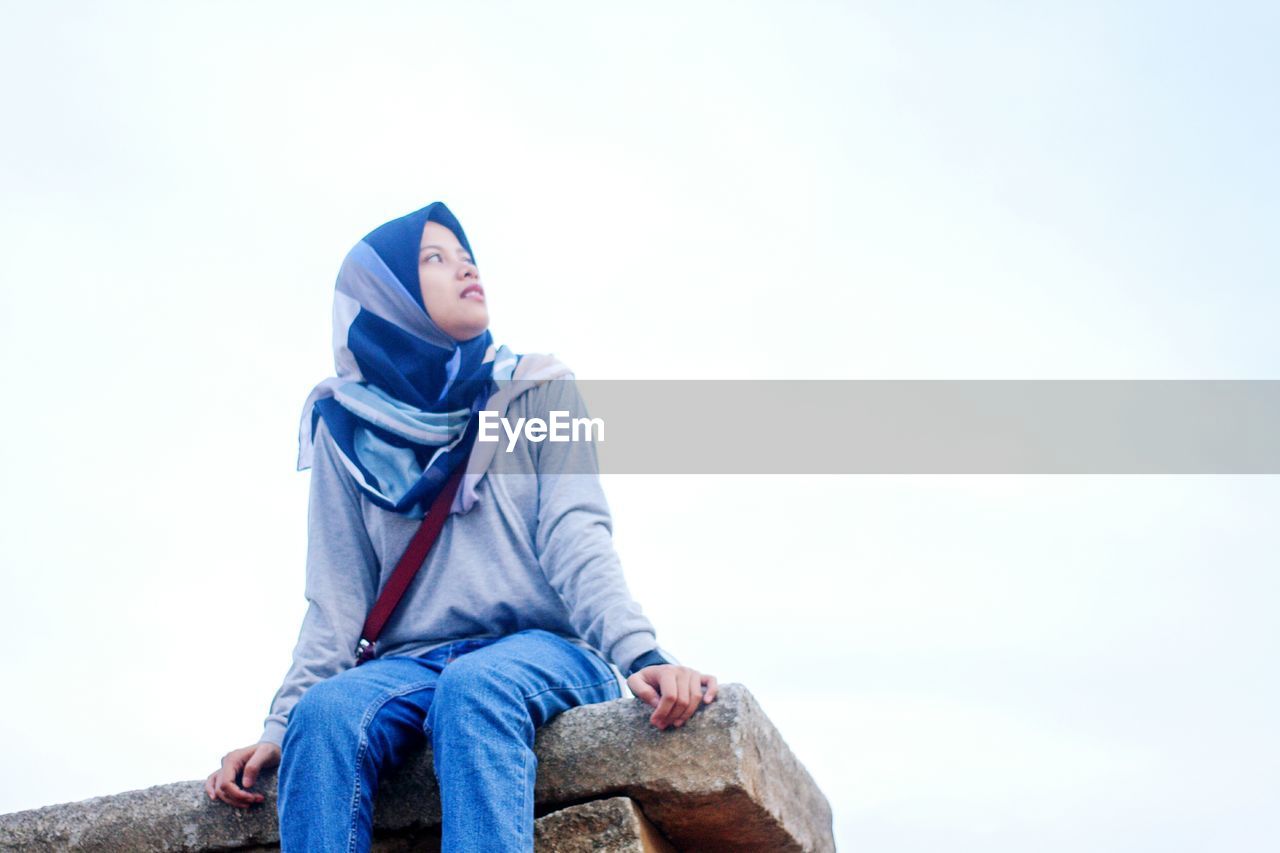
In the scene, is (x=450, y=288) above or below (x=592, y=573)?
above

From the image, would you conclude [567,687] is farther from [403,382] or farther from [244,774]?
[403,382]

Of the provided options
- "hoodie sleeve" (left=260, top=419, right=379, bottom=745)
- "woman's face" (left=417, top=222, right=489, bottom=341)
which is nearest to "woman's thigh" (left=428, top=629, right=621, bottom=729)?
"hoodie sleeve" (left=260, top=419, right=379, bottom=745)

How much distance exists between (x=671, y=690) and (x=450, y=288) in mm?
1353

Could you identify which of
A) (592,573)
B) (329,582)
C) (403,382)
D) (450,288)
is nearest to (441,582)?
(329,582)

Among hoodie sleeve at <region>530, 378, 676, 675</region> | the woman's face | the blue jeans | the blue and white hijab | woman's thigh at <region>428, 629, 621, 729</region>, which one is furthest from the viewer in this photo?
the woman's face

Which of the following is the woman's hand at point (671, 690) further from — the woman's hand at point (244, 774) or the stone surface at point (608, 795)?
the woman's hand at point (244, 774)

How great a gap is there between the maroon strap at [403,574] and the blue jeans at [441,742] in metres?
0.26

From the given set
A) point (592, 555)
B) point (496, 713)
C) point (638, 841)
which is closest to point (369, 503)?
point (592, 555)

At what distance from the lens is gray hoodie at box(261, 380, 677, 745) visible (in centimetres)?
302

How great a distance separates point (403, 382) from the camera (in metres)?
3.42

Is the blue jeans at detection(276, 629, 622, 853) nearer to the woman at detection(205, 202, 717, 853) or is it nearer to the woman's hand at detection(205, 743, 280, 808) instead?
the woman at detection(205, 202, 717, 853)

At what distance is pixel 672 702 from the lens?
106 inches

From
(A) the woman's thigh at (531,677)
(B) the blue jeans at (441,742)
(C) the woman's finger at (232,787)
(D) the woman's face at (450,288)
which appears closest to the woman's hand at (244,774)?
(C) the woman's finger at (232,787)

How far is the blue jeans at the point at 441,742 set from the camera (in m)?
2.50
